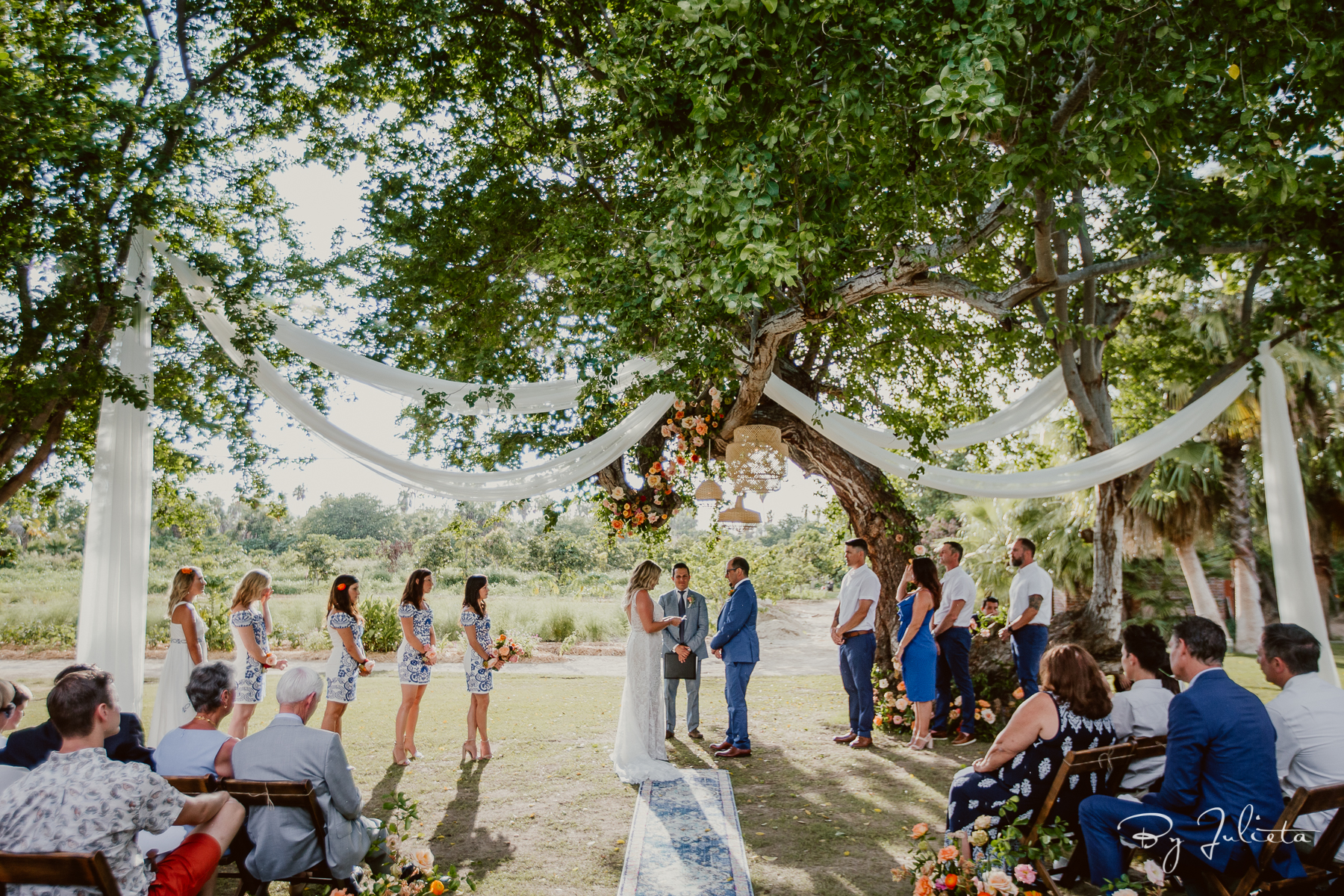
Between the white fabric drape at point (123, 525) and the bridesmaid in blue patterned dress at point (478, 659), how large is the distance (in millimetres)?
2193

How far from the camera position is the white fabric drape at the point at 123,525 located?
518cm

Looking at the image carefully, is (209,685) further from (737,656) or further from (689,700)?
(689,700)

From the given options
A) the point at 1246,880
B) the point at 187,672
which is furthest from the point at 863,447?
the point at 187,672

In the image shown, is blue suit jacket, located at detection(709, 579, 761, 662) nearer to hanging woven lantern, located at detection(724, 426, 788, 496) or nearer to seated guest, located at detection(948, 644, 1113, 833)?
hanging woven lantern, located at detection(724, 426, 788, 496)

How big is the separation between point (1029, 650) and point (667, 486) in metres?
3.52

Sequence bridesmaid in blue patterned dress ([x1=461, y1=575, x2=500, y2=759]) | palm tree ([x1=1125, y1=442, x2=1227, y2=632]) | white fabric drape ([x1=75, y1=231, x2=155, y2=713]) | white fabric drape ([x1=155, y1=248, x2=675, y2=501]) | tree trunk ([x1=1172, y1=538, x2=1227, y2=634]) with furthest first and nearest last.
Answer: tree trunk ([x1=1172, y1=538, x2=1227, y2=634])
palm tree ([x1=1125, y1=442, x2=1227, y2=632])
bridesmaid in blue patterned dress ([x1=461, y1=575, x2=500, y2=759])
white fabric drape ([x1=155, y1=248, x2=675, y2=501])
white fabric drape ([x1=75, y1=231, x2=155, y2=713])

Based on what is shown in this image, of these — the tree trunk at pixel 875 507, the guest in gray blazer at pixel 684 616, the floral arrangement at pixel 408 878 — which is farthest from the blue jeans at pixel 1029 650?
the floral arrangement at pixel 408 878

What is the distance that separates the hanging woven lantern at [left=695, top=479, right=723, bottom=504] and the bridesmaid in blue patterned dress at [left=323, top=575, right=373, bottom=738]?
113 inches

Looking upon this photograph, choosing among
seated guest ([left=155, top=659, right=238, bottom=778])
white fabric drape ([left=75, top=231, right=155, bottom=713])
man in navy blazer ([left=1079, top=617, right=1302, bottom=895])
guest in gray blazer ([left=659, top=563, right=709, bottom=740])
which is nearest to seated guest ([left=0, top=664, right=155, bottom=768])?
seated guest ([left=155, top=659, right=238, bottom=778])

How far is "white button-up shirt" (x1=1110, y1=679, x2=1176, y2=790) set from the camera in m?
3.94

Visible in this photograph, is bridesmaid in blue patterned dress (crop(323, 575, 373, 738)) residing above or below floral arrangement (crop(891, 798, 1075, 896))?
above

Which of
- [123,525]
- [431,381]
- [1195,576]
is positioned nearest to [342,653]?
[123,525]

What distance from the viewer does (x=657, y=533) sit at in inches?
333

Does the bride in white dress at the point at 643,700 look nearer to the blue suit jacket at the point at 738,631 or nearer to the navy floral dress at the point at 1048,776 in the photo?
the blue suit jacket at the point at 738,631
